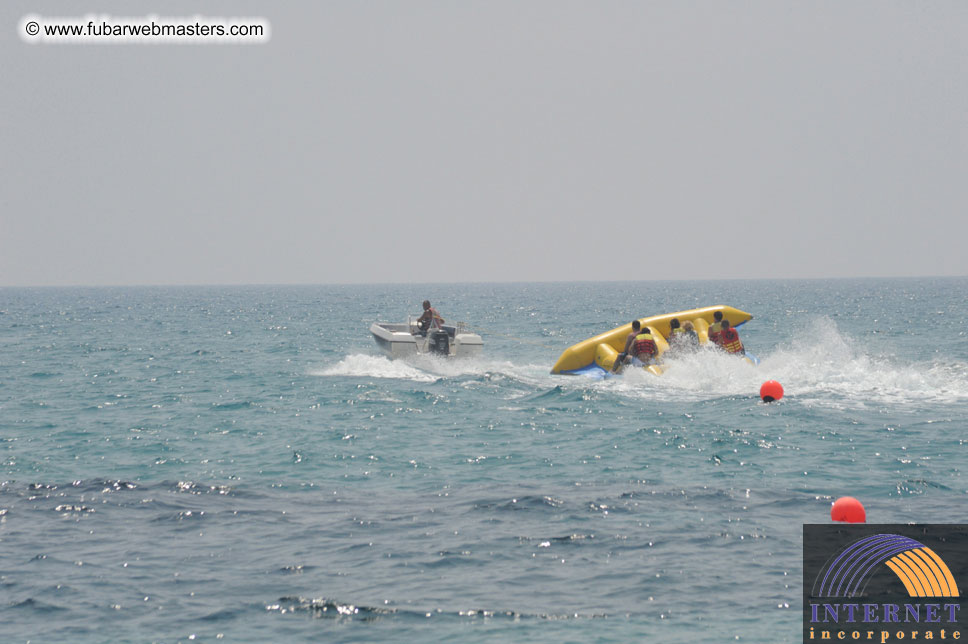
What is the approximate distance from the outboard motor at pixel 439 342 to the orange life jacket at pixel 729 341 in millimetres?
6182

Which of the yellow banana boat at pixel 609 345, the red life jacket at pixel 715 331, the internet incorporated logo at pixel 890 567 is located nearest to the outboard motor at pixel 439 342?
the yellow banana boat at pixel 609 345

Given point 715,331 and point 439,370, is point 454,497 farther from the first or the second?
point 715,331

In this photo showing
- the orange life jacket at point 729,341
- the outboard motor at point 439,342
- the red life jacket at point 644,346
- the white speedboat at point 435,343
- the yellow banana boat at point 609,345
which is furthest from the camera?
the white speedboat at point 435,343

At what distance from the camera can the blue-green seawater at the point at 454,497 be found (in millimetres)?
6586

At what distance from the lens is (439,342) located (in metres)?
20.7

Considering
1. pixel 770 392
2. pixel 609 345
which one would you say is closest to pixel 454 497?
pixel 770 392

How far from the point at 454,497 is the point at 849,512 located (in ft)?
13.1

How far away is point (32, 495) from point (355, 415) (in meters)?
6.40

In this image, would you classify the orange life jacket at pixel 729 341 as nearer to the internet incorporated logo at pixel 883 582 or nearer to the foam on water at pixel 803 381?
the foam on water at pixel 803 381

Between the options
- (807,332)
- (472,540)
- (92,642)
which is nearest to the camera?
(92,642)

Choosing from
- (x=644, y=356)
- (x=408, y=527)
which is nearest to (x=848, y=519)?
(x=408, y=527)

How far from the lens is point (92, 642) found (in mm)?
6129

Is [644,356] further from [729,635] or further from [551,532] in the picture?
[729,635]

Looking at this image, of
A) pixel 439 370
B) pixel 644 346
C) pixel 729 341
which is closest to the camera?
pixel 644 346
